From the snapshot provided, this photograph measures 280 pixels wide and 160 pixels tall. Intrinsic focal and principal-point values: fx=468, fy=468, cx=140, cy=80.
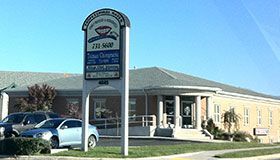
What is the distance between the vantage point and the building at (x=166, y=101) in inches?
1444

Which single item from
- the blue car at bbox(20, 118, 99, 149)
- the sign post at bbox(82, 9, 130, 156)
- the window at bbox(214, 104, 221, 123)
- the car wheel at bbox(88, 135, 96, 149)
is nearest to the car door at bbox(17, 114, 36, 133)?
the blue car at bbox(20, 118, 99, 149)

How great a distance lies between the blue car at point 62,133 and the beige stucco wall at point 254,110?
2119 cm

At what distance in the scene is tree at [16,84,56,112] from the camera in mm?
41031

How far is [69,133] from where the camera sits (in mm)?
22016

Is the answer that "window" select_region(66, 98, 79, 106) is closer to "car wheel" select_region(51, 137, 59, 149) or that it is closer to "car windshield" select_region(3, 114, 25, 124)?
"car windshield" select_region(3, 114, 25, 124)

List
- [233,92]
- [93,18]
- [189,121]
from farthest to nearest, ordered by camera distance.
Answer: [233,92] → [189,121] → [93,18]

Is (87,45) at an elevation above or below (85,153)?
above

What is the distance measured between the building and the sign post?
15.3 meters

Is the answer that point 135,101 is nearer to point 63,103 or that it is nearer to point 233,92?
point 63,103

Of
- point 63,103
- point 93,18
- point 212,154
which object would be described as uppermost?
point 93,18

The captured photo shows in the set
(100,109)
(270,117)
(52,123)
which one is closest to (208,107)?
(100,109)

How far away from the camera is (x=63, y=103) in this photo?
41938 millimetres

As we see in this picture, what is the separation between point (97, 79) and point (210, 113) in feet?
67.1

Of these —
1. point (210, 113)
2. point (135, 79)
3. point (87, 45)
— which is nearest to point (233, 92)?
point (210, 113)
